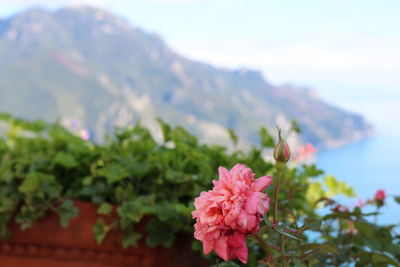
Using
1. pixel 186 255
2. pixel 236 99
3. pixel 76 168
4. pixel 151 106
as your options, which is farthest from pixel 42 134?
pixel 151 106

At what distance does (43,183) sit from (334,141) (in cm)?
1746

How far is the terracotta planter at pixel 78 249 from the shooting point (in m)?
1.07

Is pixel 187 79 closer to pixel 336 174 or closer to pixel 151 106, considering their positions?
pixel 151 106

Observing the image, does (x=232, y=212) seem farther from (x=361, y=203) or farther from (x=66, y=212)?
(x=361, y=203)

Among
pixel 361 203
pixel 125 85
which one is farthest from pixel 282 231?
pixel 125 85

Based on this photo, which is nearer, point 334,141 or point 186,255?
point 186,255

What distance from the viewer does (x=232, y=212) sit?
463mm

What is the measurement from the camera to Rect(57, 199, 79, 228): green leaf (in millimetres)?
1092

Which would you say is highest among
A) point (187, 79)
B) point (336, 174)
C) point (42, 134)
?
point (187, 79)

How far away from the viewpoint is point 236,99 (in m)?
27.9

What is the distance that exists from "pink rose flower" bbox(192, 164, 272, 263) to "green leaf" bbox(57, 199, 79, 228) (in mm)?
680

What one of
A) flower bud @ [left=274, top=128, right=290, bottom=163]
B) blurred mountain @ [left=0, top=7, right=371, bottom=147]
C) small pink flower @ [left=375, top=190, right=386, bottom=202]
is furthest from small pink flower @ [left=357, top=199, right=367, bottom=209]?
blurred mountain @ [left=0, top=7, right=371, bottom=147]

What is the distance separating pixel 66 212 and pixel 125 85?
40.4m

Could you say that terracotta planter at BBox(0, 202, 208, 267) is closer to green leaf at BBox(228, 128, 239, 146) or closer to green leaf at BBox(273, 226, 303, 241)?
green leaf at BBox(228, 128, 239, 146)
